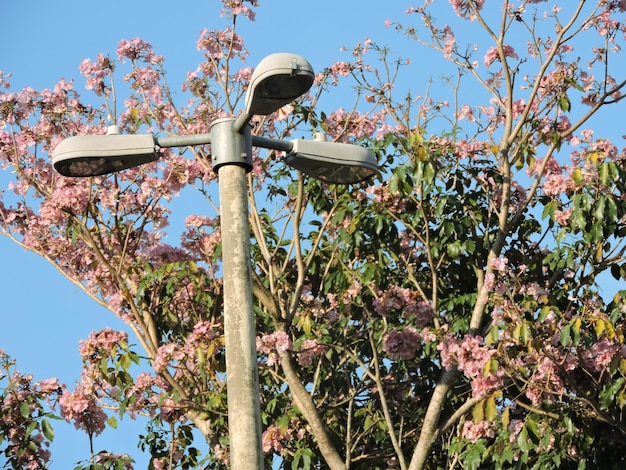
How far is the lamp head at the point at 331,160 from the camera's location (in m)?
4.38

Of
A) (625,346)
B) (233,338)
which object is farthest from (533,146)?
(233,338)

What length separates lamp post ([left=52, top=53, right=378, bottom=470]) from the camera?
3.77m

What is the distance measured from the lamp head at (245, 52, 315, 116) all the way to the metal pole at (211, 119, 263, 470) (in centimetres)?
17

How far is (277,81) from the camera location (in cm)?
389

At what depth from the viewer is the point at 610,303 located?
882cm

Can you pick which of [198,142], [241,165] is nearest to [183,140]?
[198,142]

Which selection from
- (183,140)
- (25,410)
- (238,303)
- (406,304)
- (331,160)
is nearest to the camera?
(238,303)

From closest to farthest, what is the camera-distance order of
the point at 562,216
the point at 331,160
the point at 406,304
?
the point at 331,160
the point at 562,216
the point at 406,304

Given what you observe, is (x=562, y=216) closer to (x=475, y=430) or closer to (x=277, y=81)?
(x=475, y=430)

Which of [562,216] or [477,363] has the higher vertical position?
[562,216]

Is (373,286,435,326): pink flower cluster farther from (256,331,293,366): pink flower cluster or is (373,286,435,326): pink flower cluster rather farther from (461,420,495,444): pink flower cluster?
(461,420,495,444): pink flower cluster

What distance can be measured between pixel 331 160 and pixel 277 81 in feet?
2.09

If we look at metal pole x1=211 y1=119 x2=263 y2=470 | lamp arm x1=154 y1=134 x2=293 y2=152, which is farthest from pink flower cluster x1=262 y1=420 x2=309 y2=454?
metal pole x1=211 y1=119 x2=263 y2=470

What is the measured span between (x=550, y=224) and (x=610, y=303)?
0.85 metres
